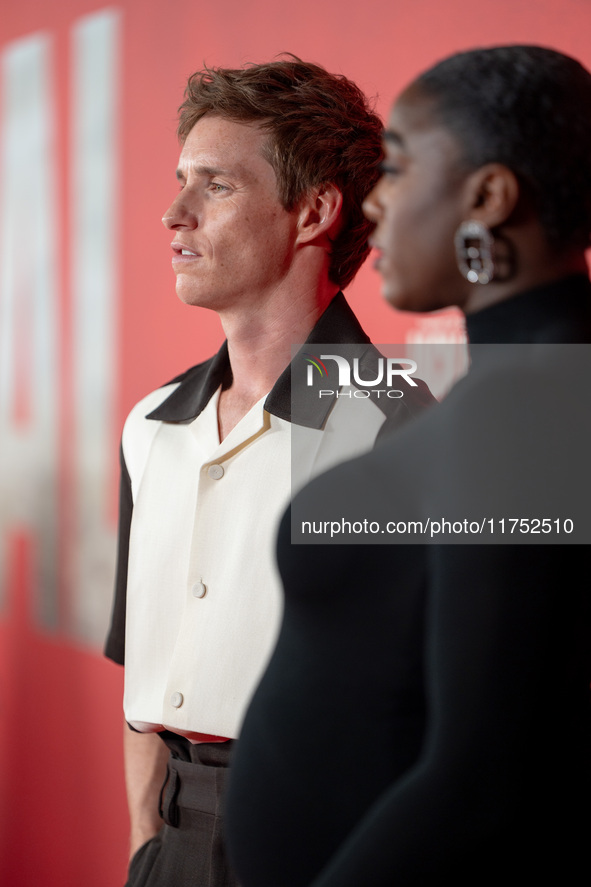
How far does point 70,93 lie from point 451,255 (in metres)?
2.05

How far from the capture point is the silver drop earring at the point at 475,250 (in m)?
0.54

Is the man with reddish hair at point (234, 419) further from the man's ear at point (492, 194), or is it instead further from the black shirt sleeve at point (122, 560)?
the man's ear at point (492, 194)

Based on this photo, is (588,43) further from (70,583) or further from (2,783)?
(2,783)

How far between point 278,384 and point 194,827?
515mm

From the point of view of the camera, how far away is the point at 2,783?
2.44m

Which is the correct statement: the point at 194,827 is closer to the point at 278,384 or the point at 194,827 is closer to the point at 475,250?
the point at 278,384

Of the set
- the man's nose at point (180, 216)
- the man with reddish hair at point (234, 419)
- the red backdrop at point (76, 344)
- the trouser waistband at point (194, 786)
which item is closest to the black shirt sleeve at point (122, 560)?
the man with reddish hair at point (234, 419)

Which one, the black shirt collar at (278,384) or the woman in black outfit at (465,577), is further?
the black shirt collar at (278,384)

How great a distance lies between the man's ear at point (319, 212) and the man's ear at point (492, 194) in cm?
52

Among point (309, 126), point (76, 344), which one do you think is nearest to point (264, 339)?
point (309, 126)

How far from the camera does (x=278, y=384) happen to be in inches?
39.8

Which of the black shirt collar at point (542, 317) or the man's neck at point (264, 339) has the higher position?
the man's neck at point (264, 339)

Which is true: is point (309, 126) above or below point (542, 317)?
above

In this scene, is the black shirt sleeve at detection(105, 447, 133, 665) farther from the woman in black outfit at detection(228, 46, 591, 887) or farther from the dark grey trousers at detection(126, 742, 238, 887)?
the woman in black outfit at detection(228, 46, 591, 887)
